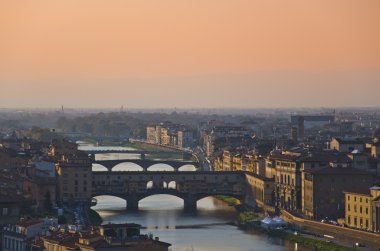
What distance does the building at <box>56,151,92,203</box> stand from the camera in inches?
1700

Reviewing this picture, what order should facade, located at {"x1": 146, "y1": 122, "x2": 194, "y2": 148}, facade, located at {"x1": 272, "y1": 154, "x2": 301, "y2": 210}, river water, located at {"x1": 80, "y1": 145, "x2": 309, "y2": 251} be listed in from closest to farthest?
1. river water, located at {"x1": 80, "y1": 145, "x2": 309, "y2": 251}
2. facade, located at {"x1": 272, "y1": 154, "x2": 301, "y2": 210}
3. facade, located at {"x1": 146, "y1": 122, "x2": 194, "y2": 148}

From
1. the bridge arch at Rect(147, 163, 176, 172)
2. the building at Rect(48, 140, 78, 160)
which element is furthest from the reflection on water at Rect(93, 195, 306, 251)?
the bridge arch at Rect(147, 163, 176, 172)

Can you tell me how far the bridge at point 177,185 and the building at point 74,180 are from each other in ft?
3.23

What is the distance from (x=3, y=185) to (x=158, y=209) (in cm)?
705

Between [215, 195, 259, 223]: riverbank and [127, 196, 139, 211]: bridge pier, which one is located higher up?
[127, 196, 139, 211]: bridge pier

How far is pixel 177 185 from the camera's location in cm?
4628

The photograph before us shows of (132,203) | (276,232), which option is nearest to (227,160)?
(132,203)

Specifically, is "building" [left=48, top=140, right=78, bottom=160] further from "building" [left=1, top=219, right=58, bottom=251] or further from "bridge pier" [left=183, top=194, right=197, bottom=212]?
"building" [left=1, top=219, right=58, bottom=251]

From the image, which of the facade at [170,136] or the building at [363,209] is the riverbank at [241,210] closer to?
the building at [363,209]

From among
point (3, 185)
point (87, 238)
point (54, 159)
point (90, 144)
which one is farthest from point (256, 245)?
point (90, 144)

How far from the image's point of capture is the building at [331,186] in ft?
127

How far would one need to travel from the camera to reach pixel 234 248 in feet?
105

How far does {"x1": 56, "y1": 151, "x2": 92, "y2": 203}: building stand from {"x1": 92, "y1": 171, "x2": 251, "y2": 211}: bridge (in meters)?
0.99

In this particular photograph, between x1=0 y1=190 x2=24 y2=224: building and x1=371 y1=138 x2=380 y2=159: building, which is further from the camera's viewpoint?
x1=371 y1=138 x2=380 y2=159: building
